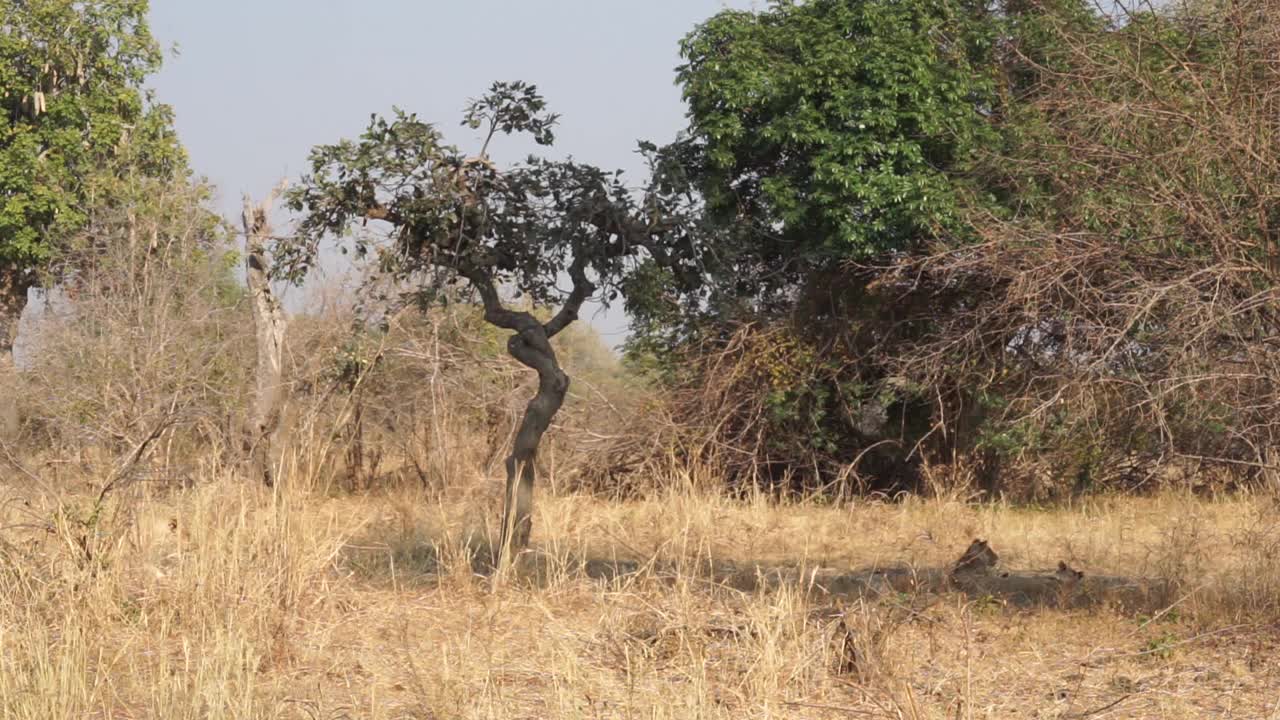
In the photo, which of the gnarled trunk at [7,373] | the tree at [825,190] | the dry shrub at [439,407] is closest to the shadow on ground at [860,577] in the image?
the tree at [825,190]

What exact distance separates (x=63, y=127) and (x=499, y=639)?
18764 mm

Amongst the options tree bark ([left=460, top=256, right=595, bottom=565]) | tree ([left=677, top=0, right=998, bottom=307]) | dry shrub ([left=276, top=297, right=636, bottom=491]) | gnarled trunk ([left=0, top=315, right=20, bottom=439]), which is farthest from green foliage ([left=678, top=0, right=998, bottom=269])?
gnarled trunk ([left=0, top=315, right=20, bottom=439])

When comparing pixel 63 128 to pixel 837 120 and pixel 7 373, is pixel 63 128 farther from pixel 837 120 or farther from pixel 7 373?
pixel 837 120

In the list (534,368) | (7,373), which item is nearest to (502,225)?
(534,368)

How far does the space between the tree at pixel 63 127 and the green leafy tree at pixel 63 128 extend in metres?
0.02

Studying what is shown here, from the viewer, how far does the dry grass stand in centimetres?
518

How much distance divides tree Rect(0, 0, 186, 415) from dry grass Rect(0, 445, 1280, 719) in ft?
46.1

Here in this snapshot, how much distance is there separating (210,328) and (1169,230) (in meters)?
13.0

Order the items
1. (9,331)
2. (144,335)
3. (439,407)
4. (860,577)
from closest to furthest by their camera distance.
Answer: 1. (860,577)
2. (144,335)
3. (439,407)
4. (9,331)

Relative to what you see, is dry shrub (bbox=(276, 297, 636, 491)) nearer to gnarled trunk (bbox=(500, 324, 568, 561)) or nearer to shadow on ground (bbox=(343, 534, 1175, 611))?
shadow on ground (bbox=(343, 534, 1175, 611))

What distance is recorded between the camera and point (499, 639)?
6.65 meters

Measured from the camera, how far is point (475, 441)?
51.3ft

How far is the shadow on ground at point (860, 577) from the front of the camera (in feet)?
26.0

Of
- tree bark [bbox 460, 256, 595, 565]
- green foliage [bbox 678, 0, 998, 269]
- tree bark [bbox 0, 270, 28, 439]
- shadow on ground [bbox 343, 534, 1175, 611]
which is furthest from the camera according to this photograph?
tree bark [bbox 0, 270, 28, 439]
